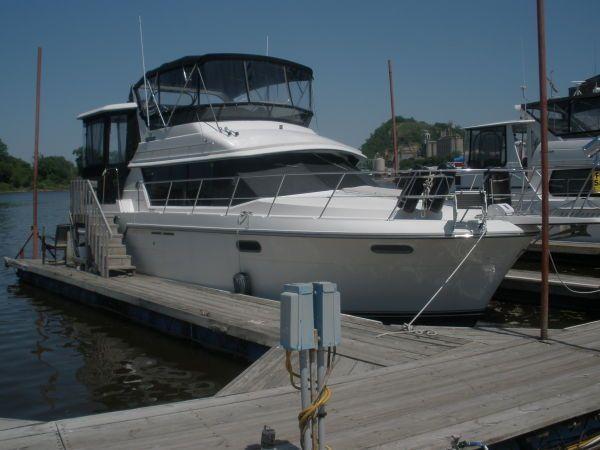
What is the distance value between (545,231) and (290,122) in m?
6.29

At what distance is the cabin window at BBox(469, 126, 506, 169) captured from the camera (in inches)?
643

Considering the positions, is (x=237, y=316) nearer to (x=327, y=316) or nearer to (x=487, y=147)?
(x=327, y=316)

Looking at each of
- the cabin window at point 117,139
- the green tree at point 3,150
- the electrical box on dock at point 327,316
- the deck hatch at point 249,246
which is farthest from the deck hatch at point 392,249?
the green tree at point 3,150

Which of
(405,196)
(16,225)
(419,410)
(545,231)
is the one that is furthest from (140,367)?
(16,225)

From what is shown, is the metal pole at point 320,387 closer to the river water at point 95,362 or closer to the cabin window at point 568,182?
the river water at point 95,362

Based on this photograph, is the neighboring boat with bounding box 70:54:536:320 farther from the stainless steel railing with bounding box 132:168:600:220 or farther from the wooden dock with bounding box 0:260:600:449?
the wooden dock with bounding box 0:260:600:449

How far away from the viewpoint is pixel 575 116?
14867 mm

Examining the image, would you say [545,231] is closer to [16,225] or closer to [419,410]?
[419,410]

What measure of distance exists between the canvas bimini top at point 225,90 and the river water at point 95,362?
12.6 feet

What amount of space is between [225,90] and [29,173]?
105m

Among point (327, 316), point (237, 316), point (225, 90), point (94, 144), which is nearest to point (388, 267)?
point (237, 316)

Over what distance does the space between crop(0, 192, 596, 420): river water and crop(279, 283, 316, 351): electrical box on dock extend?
13.0 ft

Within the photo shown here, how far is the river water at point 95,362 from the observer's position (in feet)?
A: 23.1

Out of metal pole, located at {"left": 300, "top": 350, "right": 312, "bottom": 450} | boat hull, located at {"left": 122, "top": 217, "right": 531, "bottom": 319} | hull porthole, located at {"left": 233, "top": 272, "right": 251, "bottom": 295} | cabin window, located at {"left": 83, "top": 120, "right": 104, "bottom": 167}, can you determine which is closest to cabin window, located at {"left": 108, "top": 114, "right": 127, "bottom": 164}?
cabin window, located at {"left": 83, "top": 120, "right": 104, "bottom": 167}
